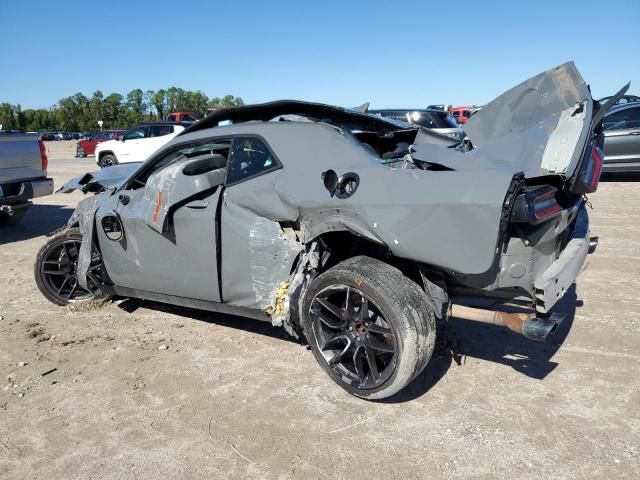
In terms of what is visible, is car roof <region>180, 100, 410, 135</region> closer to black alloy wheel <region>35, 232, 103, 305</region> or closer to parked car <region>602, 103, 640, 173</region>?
black alloy wheel <region>35, 232, 103, 305</region>

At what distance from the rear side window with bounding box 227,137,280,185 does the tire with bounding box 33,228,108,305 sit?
204 cm

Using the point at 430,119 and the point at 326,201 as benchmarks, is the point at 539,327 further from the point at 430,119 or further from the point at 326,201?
the point at 430,119

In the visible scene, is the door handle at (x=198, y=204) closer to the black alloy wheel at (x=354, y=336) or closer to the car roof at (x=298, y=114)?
the car roof at (x=298, y=114)

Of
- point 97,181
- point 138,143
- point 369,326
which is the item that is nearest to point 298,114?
point 369,326

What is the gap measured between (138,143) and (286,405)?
1691 cm

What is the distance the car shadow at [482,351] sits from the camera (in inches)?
138

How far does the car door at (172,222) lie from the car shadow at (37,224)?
4004 mm

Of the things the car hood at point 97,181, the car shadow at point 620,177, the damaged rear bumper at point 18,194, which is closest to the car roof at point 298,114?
the car hood at point 97,181

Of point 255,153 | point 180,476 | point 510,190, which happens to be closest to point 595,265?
point 510,190

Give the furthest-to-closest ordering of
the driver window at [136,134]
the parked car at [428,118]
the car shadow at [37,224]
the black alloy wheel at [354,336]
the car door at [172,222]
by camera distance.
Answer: the driver window at [136,134] < the parked car at [428,118] < the car shadow at [37,224] < the car door at [172,222] < the black alloy wheel at [354,336]

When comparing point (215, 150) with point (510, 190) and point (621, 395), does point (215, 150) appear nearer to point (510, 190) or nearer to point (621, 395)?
point (510, 190)

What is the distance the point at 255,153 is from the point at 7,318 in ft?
10.1

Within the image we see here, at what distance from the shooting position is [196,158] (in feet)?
12.9

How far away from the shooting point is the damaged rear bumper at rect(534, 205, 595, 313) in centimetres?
286
